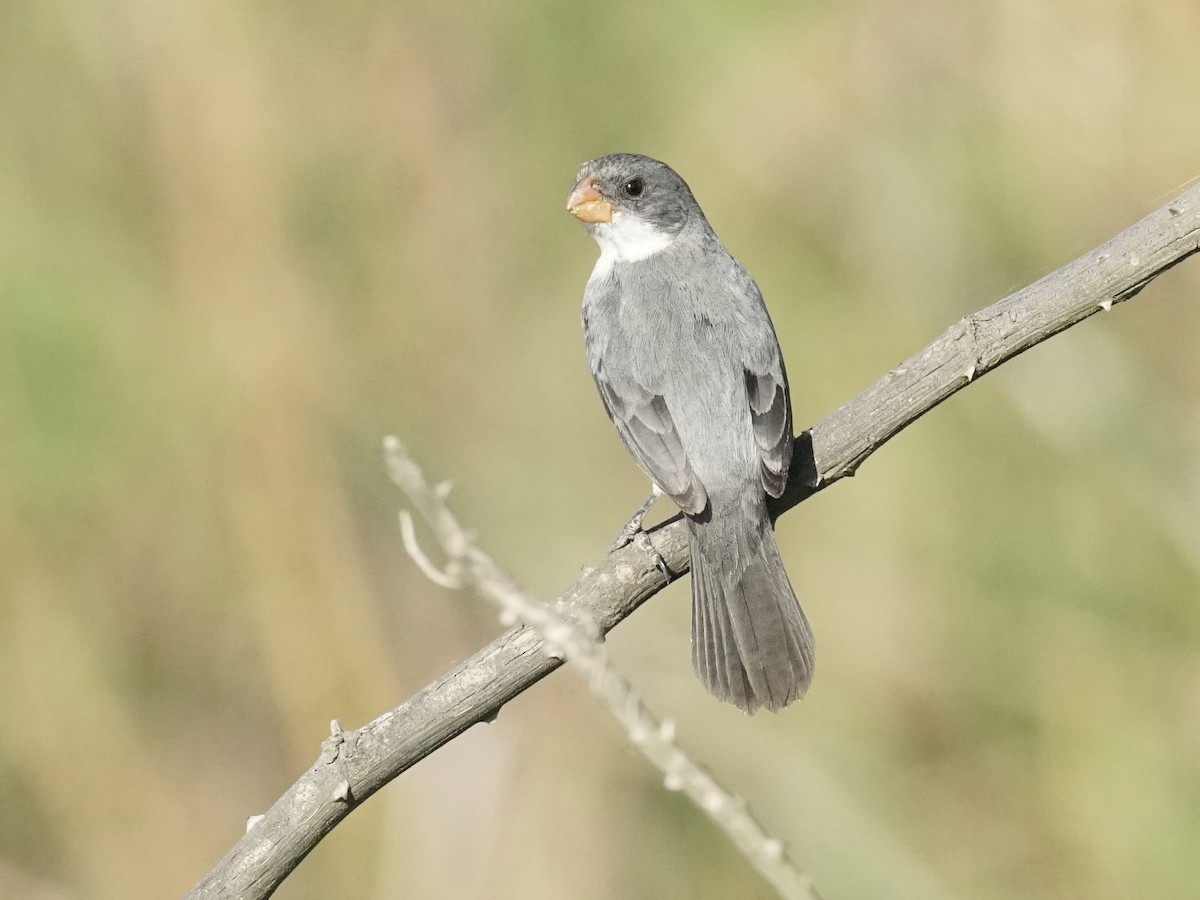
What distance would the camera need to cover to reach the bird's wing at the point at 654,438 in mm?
4254

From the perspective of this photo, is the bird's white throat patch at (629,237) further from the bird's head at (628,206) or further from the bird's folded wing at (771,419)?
the bird's folded wing at (771,419)

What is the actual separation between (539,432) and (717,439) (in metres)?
2.55

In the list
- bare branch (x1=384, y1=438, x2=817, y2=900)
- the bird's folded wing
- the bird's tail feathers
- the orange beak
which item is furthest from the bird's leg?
bare branch (x1=384, y1=438, x2=817, y2=900)

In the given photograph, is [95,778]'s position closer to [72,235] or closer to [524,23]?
[72,235]

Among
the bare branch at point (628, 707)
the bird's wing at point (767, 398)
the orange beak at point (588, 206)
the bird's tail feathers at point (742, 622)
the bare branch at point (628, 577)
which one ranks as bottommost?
the bare branch at point (628, 707)

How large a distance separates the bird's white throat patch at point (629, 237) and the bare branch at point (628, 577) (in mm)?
1477

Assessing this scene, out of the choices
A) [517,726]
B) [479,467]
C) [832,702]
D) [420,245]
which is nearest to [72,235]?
[420,245]

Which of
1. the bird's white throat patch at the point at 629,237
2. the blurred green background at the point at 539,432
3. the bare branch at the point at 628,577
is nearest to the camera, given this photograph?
the bare branch at the point at 628,577

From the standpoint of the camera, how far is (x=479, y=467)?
6578 millimetres

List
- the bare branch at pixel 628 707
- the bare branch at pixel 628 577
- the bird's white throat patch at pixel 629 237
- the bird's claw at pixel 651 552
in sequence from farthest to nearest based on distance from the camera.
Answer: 1. the bird's white throat patch at pixel 629 237
2. the bird's claw at pixel 651 552
3. the bare branch at pixel 628 577
4. the bare branch at pixel 628 707

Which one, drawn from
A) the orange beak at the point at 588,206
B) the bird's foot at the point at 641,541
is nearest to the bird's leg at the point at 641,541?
the bird's foot at the point at 641,541

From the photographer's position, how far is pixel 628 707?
194cm

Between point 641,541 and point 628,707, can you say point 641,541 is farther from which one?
point 628,707

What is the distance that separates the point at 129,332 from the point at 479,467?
1.89m
